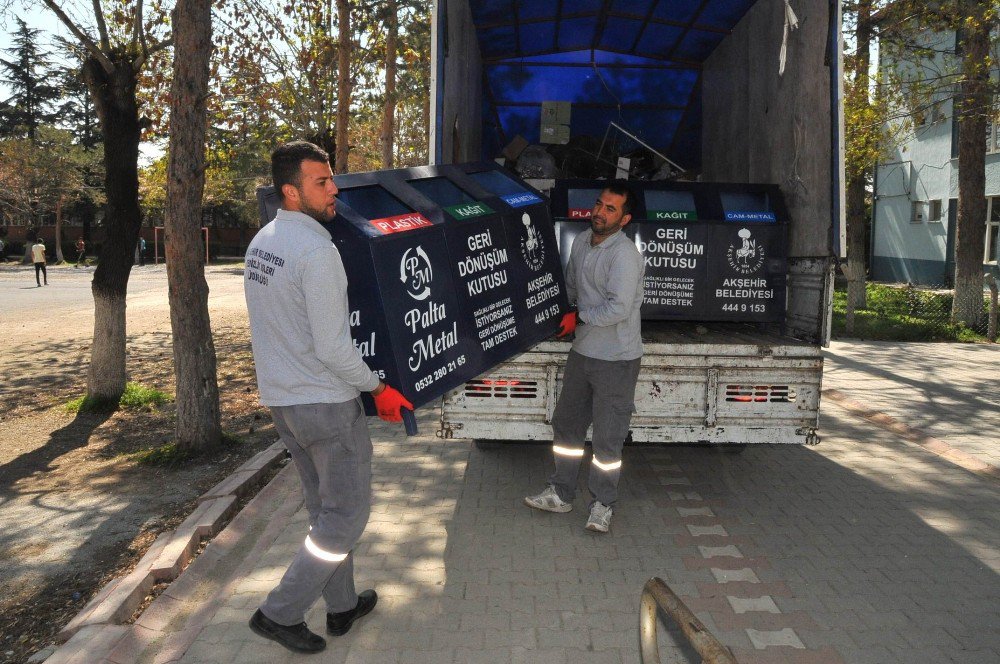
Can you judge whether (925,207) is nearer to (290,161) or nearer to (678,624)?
(290,161)

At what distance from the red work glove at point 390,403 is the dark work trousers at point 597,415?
161 cm

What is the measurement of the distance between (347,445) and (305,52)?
1437cm

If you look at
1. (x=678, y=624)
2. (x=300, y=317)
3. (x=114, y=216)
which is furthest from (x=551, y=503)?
(x=114, y=216)

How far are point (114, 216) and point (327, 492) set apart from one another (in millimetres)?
6233

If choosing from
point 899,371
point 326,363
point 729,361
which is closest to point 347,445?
point 326,363

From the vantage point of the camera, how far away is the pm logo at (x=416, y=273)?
3.61 meters

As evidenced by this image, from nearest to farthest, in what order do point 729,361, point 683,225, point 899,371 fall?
point 729,361 → point 683,225 → point 899,371

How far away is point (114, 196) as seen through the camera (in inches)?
328

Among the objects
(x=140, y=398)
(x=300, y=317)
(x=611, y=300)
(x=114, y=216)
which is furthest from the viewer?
(x=140, y=398)

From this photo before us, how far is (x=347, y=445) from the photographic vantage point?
10.9ft

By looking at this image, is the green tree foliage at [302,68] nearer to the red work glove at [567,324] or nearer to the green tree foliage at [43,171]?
the red work glove at [567,324]

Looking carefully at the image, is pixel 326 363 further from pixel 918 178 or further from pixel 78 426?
pixel 918 178

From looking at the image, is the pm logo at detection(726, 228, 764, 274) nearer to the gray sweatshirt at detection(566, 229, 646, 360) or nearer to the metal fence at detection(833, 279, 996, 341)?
the gray sweatshirt at detection(566, 229, 646, 360)

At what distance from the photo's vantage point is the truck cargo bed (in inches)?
197
